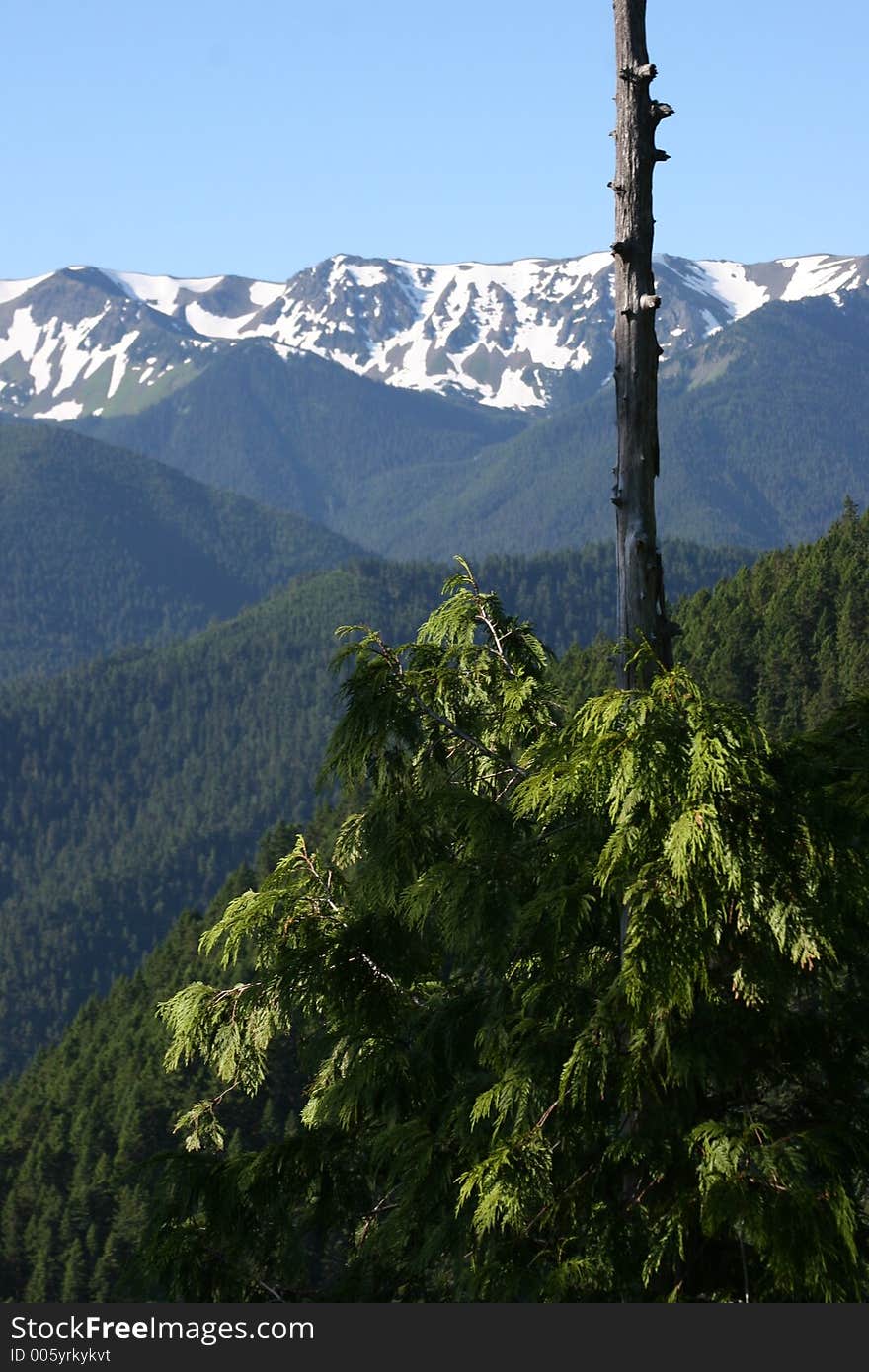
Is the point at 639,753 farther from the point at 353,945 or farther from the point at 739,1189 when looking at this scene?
the point at 353,945

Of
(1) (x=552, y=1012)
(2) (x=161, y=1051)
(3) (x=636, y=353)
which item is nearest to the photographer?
(1) (x=552, y=1012)

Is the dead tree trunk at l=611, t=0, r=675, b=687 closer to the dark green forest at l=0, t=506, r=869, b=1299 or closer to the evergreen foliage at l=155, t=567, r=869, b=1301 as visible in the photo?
the evergreen foliage at l=155, t=567, r=869, b=1301

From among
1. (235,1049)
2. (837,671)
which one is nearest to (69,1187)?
(837,671)

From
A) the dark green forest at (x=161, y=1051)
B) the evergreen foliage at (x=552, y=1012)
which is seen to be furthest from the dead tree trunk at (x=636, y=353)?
the dark green forest at (x=161, y=1051)

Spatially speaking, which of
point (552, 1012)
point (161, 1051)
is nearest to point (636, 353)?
point (552, 1012)

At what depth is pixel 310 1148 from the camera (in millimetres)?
8969

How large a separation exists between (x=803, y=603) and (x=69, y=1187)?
A: 6279 centimetres

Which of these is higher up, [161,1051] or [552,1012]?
[552,1012]

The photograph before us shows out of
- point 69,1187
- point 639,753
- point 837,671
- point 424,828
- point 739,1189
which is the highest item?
point 639,753

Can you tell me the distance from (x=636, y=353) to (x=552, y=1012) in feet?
13.1

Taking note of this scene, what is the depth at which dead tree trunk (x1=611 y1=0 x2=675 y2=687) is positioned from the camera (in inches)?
356

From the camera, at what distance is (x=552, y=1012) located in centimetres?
811

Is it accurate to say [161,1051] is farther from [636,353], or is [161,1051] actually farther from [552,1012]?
[636,353]

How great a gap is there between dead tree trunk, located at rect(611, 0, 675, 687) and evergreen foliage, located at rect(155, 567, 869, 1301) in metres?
1.04
